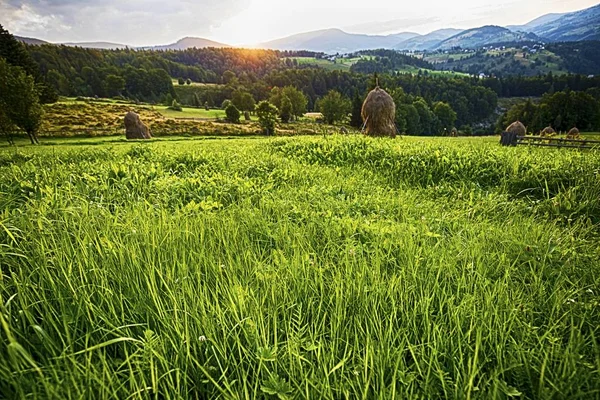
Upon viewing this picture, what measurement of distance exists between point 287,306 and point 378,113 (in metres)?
22.2

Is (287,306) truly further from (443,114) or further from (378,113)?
(443,114)

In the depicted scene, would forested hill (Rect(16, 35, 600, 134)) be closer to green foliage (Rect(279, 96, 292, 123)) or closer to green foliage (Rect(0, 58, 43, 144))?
green foliage (Rect(279, 96, 292, 123))

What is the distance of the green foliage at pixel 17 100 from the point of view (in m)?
32.0

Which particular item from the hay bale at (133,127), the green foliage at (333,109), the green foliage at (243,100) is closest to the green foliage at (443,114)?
the green foliage at (333,109)

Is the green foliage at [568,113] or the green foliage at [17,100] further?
the green foliage at [568,113]

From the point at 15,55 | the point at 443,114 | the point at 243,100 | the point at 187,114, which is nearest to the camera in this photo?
the point at 15,55

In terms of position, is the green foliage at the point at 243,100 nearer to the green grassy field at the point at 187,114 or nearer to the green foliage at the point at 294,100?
the green foliage at the point at 294,100

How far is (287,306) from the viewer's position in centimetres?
182

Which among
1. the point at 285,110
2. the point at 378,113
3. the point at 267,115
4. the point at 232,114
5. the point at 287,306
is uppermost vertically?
the point at 287,306

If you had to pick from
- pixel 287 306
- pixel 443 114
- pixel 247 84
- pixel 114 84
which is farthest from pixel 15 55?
pixel 443 114

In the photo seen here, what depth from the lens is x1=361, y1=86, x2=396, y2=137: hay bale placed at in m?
22.0

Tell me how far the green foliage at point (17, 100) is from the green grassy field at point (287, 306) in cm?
4069

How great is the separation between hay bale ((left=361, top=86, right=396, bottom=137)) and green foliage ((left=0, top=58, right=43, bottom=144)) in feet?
120

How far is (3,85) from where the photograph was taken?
31797 millimetres
